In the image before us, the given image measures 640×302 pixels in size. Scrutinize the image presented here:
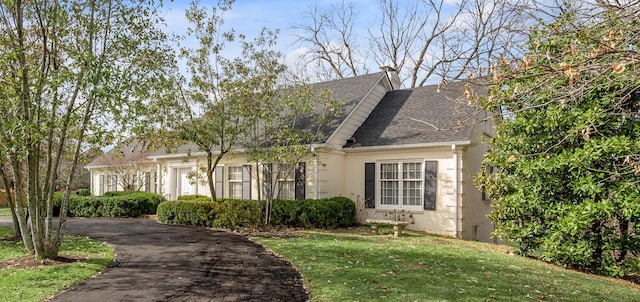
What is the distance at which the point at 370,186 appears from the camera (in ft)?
48.2

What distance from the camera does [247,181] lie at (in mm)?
16719

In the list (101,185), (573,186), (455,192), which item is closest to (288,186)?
(455,192)

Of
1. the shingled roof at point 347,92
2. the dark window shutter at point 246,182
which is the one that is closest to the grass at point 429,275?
the shingled roof at point 347,92

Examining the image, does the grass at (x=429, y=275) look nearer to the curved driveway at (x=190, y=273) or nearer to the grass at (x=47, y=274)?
the curved driveway at (x=190, y=273)

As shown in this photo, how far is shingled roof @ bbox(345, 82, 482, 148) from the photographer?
44.7ft

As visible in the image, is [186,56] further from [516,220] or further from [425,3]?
[425,3]

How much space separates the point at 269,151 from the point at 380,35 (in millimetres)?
19198

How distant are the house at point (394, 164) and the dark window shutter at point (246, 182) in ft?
0.13

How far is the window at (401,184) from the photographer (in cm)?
1384

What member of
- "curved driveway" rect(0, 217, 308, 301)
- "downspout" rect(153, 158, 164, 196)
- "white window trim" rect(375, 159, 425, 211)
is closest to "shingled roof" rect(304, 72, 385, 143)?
"white window trim" rect(375, 159, 425, 211)

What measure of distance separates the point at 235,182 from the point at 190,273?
10.1 meters

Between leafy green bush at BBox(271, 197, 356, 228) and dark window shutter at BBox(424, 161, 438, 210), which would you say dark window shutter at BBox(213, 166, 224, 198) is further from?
dark window shutter at BBox(424, 161, 438, 210)

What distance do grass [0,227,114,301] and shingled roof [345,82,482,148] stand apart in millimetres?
8981

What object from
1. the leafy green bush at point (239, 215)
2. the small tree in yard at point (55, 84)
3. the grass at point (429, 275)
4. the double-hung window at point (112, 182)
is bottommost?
the grass at point (429, 275)
